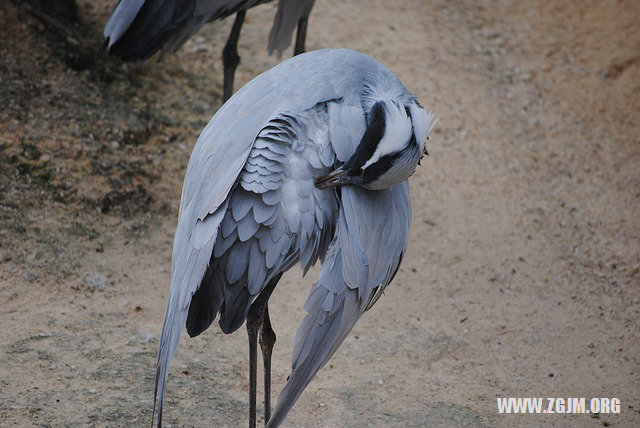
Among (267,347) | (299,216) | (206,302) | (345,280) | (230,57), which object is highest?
(299,216)

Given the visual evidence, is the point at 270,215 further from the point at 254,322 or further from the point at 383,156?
the point at 254,322

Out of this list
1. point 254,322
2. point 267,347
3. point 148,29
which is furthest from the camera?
point 148,29

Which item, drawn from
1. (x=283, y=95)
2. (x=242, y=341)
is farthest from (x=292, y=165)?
(x=242, y=341)

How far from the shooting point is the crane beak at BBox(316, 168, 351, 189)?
9.36 ft

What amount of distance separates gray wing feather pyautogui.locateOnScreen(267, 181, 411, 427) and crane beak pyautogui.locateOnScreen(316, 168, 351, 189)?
2.9 inches

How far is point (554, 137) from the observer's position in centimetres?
619

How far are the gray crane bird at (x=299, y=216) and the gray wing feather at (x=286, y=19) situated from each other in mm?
2259

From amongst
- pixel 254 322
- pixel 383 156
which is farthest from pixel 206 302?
pixel 383 156

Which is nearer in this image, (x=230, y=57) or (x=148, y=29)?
(x=148, y=29)

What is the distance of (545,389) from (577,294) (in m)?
0.97

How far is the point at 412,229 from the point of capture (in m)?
5.25

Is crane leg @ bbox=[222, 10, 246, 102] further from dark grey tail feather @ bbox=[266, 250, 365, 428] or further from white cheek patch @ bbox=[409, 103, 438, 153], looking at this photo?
dark grey tail feather @ bbox=[266, 250, 365, 428]

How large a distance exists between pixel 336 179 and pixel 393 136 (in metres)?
0.25

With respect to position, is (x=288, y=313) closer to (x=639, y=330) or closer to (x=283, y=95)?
(x=283, y=95)
